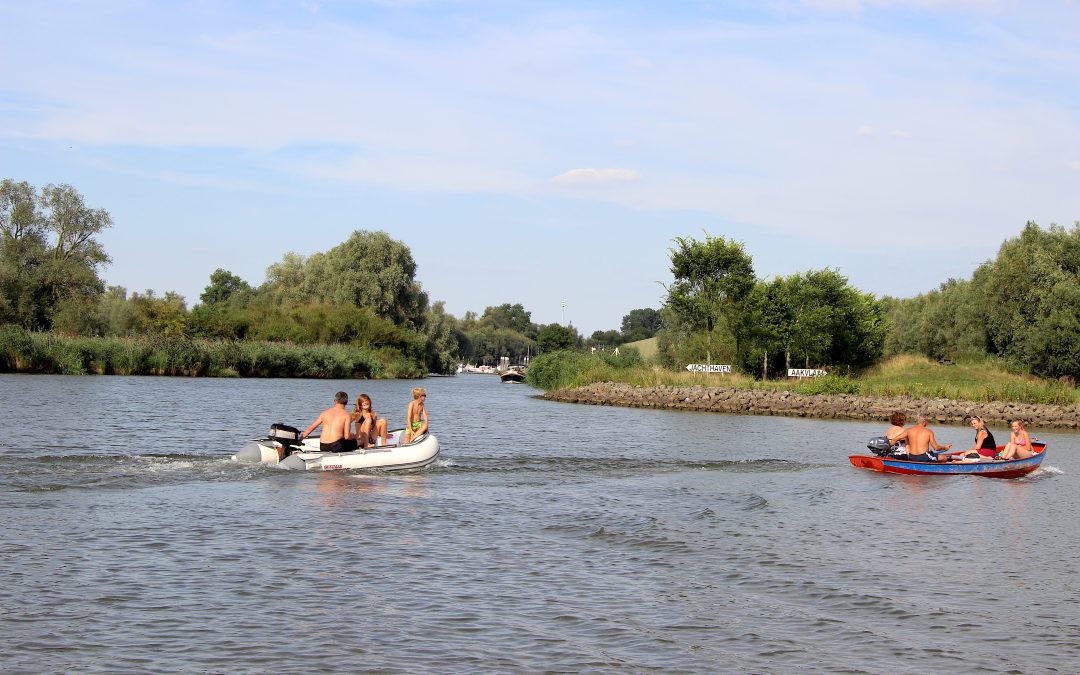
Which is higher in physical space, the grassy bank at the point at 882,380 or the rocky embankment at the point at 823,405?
the grassy bank at the point at 882,380

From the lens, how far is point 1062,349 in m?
53.5

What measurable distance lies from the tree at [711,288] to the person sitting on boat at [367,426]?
40028 mm

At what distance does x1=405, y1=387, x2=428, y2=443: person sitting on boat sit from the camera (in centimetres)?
2139

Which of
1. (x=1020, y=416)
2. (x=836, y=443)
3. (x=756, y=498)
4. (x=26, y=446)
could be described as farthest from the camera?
(x=1020, y=416)

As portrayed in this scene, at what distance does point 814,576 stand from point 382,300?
2927 inches

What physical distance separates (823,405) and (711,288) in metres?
16.2

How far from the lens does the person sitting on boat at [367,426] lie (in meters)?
20.6

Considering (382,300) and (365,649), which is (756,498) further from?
(382,300)

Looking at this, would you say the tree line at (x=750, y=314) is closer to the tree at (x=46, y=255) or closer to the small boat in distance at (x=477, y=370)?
the tree at (x=46, y=255)

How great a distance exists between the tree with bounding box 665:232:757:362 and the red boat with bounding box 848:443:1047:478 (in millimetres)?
35278

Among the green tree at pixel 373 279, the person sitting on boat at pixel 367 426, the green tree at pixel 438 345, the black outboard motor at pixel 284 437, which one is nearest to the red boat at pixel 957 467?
the person sitting on boat at pixel 367 426

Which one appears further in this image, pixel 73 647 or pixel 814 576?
pixel 814 576

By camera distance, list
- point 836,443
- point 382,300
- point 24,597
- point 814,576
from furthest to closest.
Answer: point 382,300 → point 836,443 → point 814,576 → point 24,597

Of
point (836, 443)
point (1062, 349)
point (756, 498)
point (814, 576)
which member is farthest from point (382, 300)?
point (814, 576)
